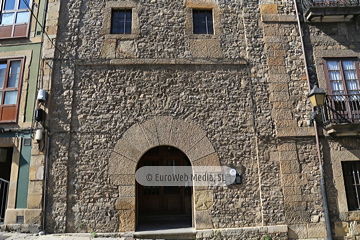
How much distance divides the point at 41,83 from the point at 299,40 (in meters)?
6.85

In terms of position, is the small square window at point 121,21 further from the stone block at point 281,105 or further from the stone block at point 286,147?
the stone block at point 286,147

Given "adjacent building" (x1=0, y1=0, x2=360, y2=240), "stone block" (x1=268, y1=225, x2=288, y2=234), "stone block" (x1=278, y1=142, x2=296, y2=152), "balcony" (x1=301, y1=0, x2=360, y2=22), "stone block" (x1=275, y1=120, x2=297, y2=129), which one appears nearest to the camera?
"stone block" (x1=268, y1=225, x2=288, y2=234)

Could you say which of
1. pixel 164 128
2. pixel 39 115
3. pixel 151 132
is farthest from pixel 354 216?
pixel 39 115

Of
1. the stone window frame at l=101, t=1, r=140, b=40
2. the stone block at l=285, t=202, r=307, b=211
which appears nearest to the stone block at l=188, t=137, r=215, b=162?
the stone block at l=285, t=202, r=307, b=211

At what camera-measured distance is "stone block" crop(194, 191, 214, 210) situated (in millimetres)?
5891

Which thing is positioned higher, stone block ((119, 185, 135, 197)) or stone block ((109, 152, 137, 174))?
stone block ((109, 152, 137, 174))

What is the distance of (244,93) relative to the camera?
6.50m

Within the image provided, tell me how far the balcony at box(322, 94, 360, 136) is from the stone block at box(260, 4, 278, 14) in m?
2.77

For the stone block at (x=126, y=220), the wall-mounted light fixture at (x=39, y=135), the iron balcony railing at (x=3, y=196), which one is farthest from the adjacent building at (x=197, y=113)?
the iron balcony railing at (x=3, y=196)

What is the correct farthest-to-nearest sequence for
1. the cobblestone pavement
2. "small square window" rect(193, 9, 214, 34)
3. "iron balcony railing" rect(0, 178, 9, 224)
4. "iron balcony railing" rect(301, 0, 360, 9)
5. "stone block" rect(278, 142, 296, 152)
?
"small square window" rect(193, 9, 214, 34)
"iron balcony railing" rect(301, 0, 360, 9)
"stone block" rect(278, 142, 296, 152)
"iron balcony railing" rect(0, 178, 9, 224)
the cobblestone pavement

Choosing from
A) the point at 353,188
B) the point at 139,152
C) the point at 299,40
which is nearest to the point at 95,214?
the point at 139,152

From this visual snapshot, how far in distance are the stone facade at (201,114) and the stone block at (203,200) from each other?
0.07ft

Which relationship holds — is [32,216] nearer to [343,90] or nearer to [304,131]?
[304,131]

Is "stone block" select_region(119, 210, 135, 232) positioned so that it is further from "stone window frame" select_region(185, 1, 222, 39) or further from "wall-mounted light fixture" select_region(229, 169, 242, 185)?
"stone window frame" select_region(185, 1, 222, 39)
